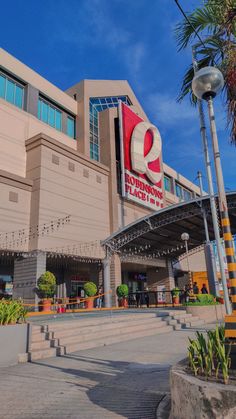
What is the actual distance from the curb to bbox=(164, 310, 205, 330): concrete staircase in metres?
9.89

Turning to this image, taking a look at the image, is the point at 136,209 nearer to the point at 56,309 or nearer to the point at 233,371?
the point at 56,309

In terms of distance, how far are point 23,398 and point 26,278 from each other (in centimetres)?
1812

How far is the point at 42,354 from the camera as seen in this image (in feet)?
27.6

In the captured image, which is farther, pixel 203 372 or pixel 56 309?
pixel 56 309

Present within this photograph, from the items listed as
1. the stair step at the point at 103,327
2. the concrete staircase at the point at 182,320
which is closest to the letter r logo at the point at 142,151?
the concrete staircase at the point at 182,320

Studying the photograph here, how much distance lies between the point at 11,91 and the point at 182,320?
71.0 feet

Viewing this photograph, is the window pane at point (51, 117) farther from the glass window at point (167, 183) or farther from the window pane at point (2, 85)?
the glass window at point (167, 183)

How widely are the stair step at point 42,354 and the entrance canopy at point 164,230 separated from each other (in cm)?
1753

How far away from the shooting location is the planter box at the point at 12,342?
760 centimetres

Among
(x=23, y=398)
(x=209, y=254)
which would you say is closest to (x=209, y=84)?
(x=23, y=398)

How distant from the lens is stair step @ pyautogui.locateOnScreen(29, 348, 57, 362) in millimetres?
8125

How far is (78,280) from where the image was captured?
104 ft

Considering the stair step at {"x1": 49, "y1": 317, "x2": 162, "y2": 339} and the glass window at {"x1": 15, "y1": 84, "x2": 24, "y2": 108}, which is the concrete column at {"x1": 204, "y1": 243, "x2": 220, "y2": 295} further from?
the glass window at {"x1": 15, "y1": 84, "x2": 24, "y2": 108}

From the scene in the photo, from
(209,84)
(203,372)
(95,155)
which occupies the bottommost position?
(203,372)
